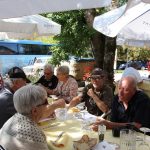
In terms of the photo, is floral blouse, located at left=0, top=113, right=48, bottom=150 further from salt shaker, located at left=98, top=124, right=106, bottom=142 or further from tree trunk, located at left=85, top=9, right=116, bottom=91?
tree trunk, located at left=85, top=9, right=116, bottom=91

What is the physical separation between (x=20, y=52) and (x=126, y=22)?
17768 millimetres

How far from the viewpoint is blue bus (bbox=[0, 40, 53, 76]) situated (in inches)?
848

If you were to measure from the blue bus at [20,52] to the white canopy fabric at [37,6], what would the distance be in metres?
18.5

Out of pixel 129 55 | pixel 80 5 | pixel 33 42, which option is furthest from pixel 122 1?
pixel 129 55

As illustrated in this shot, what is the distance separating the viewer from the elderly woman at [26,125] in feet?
8.72

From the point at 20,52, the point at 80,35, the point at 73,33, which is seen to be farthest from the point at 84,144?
the point at 20,52

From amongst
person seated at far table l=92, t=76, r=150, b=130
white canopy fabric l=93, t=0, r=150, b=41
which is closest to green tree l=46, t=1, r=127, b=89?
white canopy fabric l=93, t=0, r=150, b=41

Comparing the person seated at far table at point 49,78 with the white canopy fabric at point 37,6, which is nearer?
the white canopy fabric at point 37,6

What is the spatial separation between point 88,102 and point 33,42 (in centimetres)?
1847

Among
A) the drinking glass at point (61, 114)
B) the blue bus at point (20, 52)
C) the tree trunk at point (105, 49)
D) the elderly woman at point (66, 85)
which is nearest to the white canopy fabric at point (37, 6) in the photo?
the drinking glass at point (61, 114)

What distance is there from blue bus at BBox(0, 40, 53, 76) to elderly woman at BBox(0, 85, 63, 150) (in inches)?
729

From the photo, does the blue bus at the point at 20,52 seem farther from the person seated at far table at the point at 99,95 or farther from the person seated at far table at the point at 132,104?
the person seated at far table at the point at 132,104

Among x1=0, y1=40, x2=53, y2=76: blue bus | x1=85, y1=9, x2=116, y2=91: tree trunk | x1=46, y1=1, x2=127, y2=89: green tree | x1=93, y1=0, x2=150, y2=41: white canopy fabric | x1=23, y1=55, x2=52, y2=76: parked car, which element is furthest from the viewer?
x1=0, y1=40, x2=53, y2=76: blue bus

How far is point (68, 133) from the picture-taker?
3.42m
